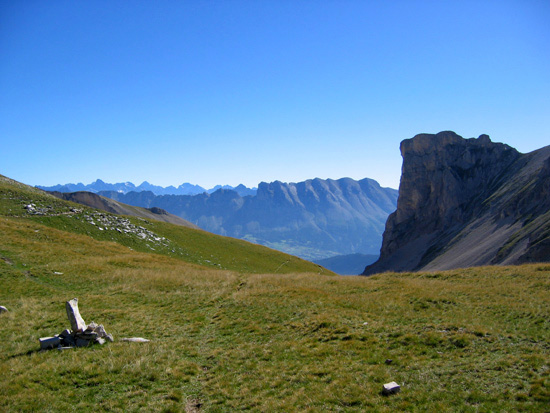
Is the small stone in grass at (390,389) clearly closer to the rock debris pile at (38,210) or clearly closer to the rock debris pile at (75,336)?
the rock debris pile at (75,336)

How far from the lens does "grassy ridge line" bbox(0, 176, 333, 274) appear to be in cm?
5366

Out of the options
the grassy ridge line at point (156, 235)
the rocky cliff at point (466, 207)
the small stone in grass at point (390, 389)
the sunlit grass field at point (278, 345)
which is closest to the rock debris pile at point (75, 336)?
the sunlit grass field at point (278, 345)

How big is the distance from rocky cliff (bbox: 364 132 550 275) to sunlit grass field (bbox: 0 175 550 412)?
2475 inches

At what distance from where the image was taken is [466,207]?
139625 millimetres

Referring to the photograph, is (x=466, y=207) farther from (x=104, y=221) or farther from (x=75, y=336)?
(x=75, y=336)

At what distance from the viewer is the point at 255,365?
14297mm

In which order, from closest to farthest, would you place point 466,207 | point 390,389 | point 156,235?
point 390,389 → point 156,235 → point 466,207

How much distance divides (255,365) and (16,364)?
32.5ft

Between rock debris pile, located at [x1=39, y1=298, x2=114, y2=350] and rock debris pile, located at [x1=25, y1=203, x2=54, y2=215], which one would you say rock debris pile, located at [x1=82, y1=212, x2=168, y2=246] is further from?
rock debris pile, located at [x1=39, y1=298, x2=114, y2=350]

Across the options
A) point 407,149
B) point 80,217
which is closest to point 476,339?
point 80,217

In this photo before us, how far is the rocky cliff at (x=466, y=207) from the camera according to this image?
3374 inches

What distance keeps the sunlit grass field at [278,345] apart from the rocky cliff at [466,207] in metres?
62.9

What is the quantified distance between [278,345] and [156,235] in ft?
178

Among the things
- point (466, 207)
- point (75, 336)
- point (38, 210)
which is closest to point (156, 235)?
point (38, 210)
